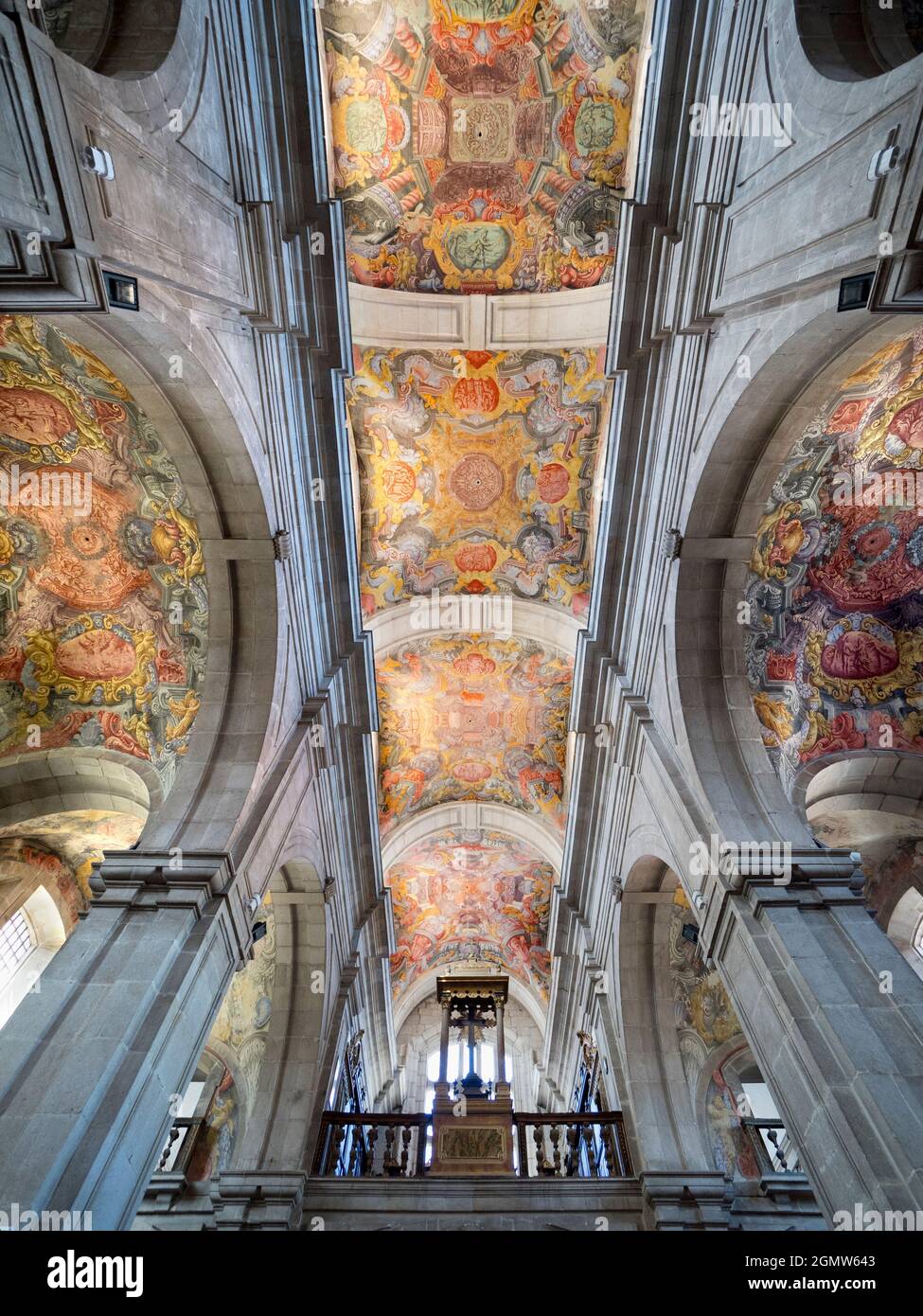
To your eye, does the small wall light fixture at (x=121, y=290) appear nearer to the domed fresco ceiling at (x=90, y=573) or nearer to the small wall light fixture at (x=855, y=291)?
the domed fresco ceiling at (x=90, y=573)

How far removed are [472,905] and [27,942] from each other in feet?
31.9

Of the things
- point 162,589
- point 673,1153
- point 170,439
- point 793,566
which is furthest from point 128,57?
point 673,1153

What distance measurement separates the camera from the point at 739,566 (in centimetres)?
730

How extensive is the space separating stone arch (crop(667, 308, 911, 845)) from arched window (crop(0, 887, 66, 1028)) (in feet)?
29.8

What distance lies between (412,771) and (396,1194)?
289 inches

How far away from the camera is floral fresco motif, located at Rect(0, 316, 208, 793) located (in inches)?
262

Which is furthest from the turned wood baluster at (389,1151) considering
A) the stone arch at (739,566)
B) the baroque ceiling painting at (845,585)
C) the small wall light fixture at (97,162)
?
the small wall light fixture at (97,162)

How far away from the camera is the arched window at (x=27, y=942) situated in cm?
961

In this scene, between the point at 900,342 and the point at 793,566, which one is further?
the point at 793,566

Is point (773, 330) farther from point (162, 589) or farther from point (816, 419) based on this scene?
point (162, 589)

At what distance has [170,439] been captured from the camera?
21.0 feet

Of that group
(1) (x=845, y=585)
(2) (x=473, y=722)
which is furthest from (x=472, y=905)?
(1) (x=845, y=585)

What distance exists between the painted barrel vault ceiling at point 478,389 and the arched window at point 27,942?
5843mm

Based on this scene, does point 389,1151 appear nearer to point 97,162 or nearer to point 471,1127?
point 471,1127
